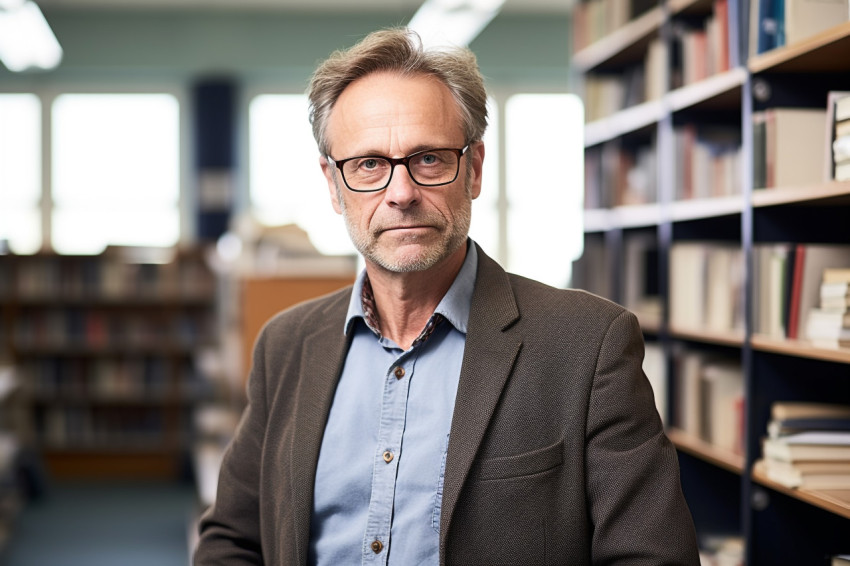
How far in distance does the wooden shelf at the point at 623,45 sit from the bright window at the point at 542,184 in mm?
4890

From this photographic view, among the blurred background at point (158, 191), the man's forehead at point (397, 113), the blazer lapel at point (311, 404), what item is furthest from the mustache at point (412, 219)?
the blurred background at point (158, 191)

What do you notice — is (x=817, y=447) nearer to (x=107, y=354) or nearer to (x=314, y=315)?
(x=314, y=315)

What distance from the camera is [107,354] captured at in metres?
7.54

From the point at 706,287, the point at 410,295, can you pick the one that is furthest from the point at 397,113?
the point at 706,287

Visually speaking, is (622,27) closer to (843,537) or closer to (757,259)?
(757,259)

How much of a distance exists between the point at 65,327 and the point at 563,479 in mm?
6787

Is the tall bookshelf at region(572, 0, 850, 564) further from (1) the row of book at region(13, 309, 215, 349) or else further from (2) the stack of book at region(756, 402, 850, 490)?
(1) the row of book at region(13, 309, 215, 349)

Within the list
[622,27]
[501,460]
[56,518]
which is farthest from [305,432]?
[56,518]

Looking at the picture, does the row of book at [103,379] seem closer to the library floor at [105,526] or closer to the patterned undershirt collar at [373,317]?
the library floor at [105,526]

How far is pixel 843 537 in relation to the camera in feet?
8.25

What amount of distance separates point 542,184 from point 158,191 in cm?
387

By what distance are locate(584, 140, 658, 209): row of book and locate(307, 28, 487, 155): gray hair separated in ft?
7.57

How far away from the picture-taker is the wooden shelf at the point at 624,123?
355 centimetres

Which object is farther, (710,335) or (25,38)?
(25,38)
